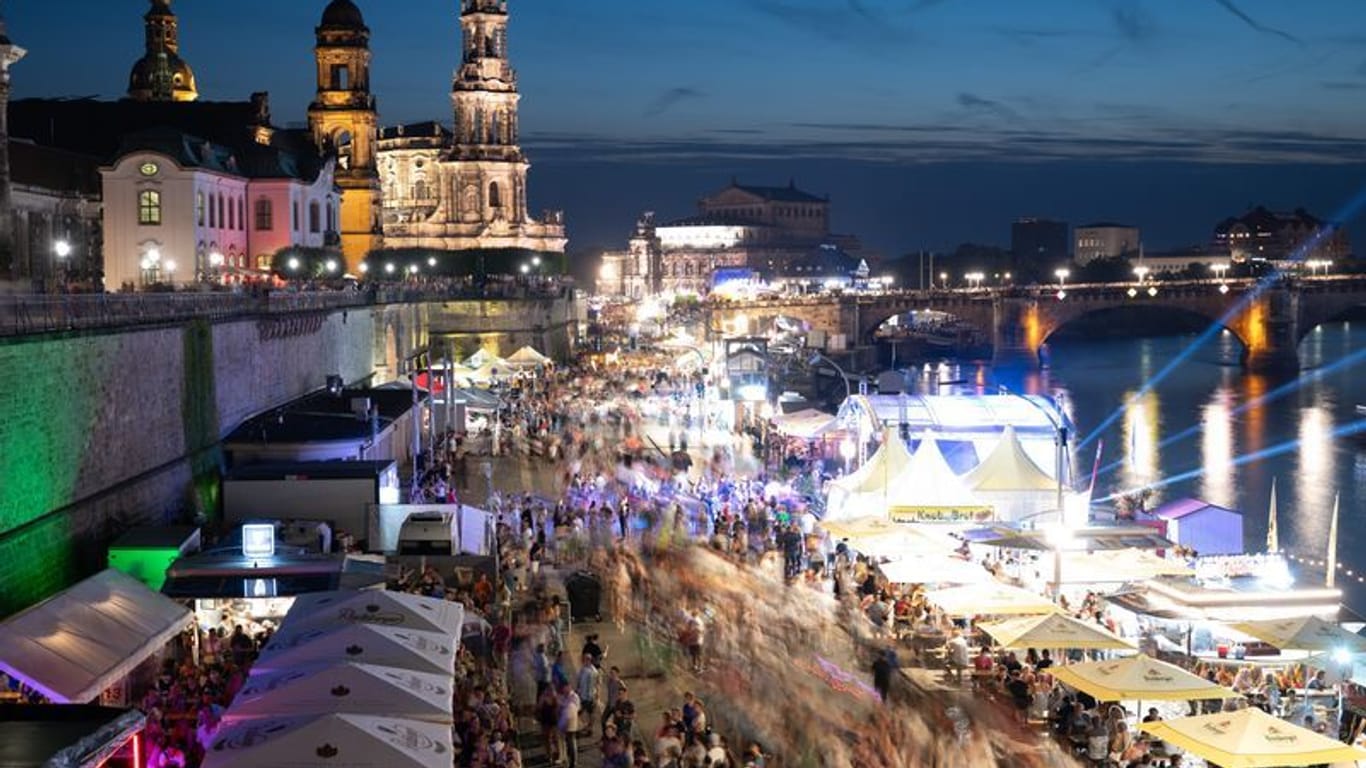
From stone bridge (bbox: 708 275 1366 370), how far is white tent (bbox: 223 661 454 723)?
100 meters

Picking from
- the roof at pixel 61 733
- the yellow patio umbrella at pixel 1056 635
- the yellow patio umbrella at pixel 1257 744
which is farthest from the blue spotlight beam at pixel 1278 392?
the roof at pixel 61 733

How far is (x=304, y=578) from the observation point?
60.8 feet

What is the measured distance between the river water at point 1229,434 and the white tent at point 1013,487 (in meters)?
6.47

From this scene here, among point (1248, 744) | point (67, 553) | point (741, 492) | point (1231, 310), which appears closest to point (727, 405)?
point (741, 492)

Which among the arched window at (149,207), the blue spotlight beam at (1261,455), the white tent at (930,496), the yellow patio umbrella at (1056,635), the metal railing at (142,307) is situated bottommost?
the blue spotlight beam at (1261,455)

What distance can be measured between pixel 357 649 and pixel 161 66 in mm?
67142

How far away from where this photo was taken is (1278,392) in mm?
89688

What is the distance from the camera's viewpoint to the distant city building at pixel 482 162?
78938 millimetres

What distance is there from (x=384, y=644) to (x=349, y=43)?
190ft

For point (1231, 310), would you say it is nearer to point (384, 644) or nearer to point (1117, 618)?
point (1117, 618)

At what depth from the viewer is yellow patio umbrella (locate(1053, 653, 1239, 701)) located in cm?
1691

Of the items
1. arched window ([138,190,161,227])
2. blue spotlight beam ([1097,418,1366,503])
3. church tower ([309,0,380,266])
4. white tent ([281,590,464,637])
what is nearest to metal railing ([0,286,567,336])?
arched window ([138,190,161,227])

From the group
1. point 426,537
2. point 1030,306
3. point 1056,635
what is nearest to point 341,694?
point 426,537

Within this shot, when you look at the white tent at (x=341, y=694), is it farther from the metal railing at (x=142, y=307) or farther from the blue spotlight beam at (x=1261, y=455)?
the blue spotlight beam at (x=1261, y=455)
